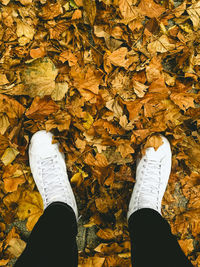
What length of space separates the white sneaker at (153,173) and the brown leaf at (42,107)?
64 centimetres

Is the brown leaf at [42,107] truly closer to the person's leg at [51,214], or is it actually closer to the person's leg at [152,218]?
the person's leg at [51,214]

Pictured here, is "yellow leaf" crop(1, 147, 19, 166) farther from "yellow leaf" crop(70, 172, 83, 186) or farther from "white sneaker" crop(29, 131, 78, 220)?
"yellow leaf" crop(70, 172, 83, 186)

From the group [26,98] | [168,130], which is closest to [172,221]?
[168,130]

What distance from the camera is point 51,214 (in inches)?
41.1

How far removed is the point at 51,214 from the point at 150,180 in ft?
2.13

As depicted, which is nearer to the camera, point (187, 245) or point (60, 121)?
point (60, 121)

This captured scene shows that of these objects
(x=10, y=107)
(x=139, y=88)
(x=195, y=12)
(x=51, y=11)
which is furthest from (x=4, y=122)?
(x=195, y=12)

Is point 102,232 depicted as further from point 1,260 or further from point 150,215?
point 1,260

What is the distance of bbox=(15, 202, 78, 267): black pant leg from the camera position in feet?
2.72

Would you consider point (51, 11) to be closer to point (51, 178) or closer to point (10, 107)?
point (10, 107)

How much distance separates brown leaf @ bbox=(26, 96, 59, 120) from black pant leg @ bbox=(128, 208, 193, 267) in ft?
2.59

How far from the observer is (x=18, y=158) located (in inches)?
52.7

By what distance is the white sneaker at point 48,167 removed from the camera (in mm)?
1279

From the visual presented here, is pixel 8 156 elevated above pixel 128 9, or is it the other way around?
pixel 128 9
